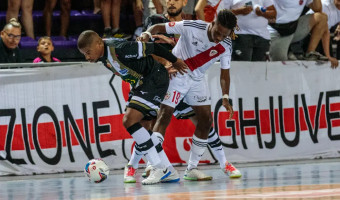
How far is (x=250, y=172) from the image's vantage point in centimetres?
1108

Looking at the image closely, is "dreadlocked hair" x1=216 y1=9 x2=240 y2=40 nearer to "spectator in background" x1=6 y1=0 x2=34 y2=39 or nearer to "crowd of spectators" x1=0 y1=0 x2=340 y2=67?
"crowd of spectators" x1=0 y1=0 x2=340 y2=67

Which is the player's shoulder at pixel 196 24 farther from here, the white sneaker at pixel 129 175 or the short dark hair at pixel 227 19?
the white sneaker at pixel 129 175

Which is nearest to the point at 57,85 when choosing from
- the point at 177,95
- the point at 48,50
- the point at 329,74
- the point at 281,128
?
the point at 48,50

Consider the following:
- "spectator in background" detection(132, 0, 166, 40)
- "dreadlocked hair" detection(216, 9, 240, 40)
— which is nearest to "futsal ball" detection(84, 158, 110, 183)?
"dreadlocked hair" detection(216, 9, 240, 40)

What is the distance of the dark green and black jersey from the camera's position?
9.30 m

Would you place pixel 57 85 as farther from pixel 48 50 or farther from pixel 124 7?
pixel 124 7

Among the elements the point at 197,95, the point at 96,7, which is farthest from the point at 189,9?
the point at 197,95

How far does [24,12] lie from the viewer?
1410 cm

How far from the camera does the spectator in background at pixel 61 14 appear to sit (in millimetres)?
14719

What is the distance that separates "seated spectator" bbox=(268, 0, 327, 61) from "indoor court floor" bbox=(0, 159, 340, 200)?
238cm

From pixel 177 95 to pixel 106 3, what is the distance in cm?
515

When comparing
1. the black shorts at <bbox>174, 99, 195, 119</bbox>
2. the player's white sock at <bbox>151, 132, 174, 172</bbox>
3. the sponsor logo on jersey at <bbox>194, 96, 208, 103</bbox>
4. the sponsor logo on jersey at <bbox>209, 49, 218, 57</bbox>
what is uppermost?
the sponsor logo on jersey at <bbox>209, 49, 218, 57</bbox>

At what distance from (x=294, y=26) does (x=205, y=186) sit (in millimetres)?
5135

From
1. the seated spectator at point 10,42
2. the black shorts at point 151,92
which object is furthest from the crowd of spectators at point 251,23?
the black shorts at point 151,92
